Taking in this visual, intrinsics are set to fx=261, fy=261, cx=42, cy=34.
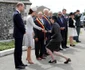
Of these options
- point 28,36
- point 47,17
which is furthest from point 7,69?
point 47,17

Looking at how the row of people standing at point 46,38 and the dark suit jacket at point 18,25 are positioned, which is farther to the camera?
the row of people standing at point 46,38

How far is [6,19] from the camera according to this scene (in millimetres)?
15211

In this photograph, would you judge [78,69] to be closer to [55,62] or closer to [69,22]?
[55,62]

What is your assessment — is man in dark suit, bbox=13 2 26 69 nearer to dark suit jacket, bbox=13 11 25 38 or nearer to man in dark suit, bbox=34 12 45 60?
dark suit jacket, bbox=13 11 25 38

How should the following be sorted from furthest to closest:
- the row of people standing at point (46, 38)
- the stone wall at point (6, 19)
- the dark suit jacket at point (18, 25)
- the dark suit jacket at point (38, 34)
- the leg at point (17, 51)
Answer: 1. the stone wall at point (6, 19)
2. the dark suit jacket at point (38, 34)
3. the row of people standing at point (46, 38)
4. the leg at point (17, 51)
5. the dark suit jacket at point (18, 25)

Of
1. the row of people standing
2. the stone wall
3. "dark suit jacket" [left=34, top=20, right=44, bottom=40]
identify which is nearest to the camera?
the row of people standing

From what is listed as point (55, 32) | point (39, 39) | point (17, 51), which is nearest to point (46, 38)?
point (39, 39)

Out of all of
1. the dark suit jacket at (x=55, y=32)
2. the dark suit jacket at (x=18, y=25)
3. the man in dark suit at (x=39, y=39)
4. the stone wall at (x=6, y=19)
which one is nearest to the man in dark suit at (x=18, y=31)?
the dark suit jacket at (x=18, y=25)

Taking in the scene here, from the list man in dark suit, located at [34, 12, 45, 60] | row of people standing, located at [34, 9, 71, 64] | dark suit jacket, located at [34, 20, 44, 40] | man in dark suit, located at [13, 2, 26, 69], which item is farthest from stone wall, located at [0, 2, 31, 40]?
man in dark suit, located at [13, 2, 26, 69]

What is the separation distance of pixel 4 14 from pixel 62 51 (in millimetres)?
4800

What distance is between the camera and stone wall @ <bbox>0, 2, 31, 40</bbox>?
49.2ft

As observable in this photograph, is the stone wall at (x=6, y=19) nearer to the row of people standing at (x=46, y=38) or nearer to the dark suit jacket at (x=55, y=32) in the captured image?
the row of people standing at (x=46, y=38)

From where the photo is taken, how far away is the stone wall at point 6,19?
15008 mm

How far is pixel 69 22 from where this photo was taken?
13.4 m
